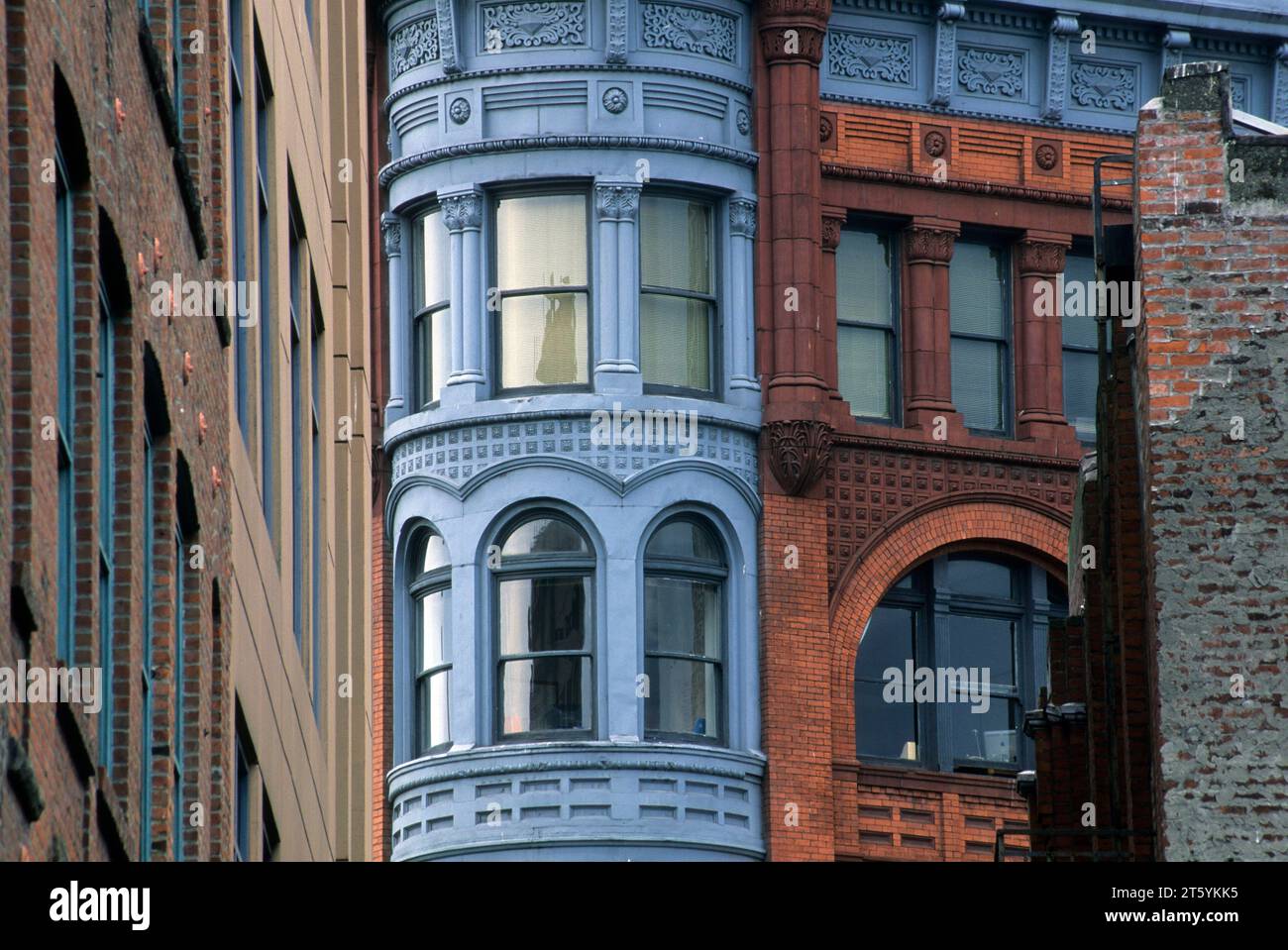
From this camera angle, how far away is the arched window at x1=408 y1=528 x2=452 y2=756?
40219mm

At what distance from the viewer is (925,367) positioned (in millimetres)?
41875

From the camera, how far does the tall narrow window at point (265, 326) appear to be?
2420 cm

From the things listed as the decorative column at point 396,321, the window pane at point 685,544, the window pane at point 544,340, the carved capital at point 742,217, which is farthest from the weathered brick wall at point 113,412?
the decorative column at point 396,321

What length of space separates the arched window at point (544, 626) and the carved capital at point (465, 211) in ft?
12.3

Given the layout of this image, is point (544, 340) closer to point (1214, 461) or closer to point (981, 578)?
point (981, 578)

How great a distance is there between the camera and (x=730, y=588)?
131 ft

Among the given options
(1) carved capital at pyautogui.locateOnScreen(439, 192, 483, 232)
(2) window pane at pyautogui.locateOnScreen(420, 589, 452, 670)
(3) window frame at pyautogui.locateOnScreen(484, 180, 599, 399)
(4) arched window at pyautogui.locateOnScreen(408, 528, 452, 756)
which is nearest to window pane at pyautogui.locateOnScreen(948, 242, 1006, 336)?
(3) window frame at pyautogui.locateOnScreen(484, 180, 599, 399)

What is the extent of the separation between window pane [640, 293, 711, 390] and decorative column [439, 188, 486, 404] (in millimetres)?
2022

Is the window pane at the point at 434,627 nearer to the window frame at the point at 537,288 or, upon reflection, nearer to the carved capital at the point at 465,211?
the window frame at the point at 537,288

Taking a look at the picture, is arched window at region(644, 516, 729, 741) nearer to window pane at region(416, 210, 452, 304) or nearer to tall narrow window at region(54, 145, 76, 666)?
window pane at region(416, 210, 452, 304)

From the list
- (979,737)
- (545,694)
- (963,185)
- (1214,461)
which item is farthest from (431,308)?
(1214,461)

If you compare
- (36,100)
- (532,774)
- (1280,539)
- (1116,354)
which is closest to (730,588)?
(532,774)
